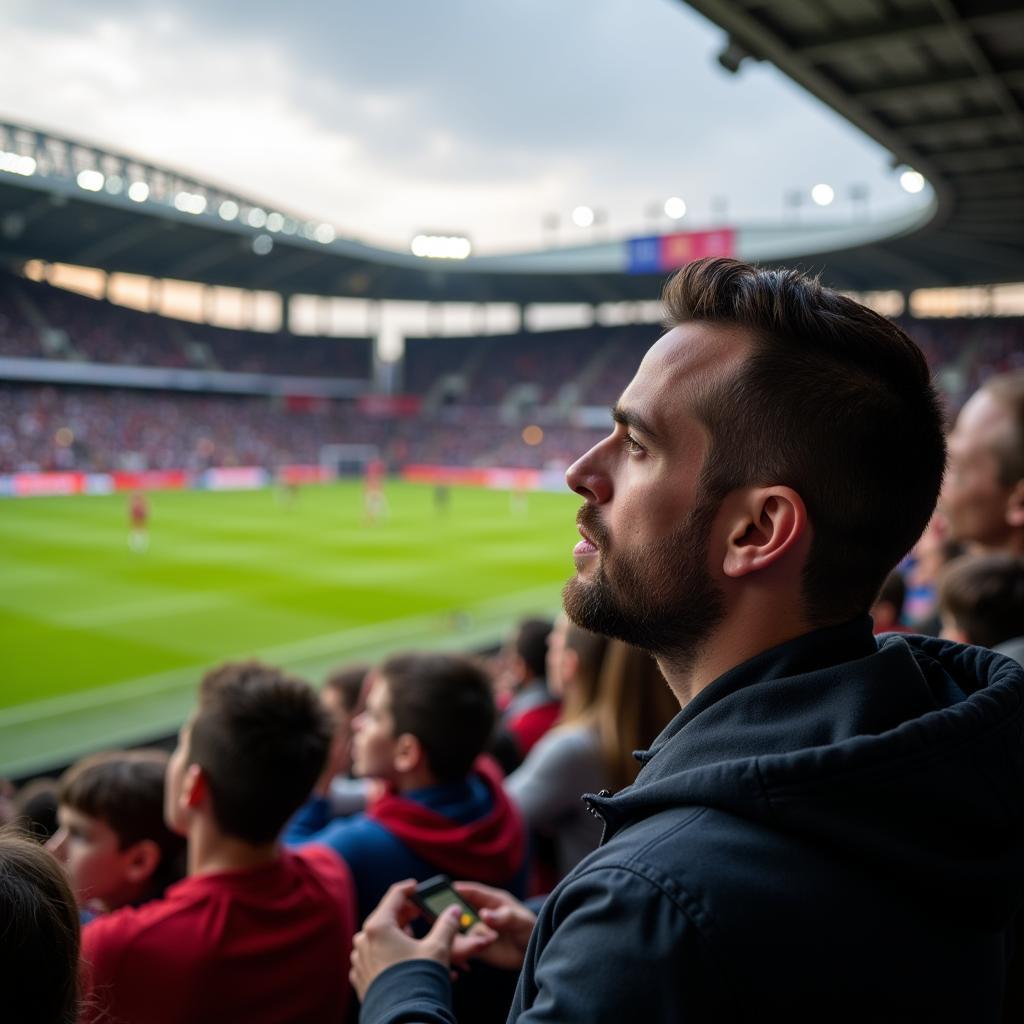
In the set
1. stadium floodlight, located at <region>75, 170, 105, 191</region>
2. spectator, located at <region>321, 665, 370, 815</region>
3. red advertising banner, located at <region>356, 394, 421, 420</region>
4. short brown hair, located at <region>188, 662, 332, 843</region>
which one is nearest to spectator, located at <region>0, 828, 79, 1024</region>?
short brown hair, located at <region>188, 662, 332, 843</region>

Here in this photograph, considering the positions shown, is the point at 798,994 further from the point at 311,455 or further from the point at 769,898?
the point at 311,455

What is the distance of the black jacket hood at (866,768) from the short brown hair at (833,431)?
0.57ft

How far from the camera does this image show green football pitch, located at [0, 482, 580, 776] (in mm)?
11883

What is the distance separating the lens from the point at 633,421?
1838mm

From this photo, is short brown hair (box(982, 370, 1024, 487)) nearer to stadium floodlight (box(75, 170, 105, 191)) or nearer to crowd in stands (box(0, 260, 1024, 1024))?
crowd in stands (box(0, 260, 1024, 1024))

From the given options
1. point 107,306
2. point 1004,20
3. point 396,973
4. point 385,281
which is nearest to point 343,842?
point 396,973

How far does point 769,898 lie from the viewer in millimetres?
1232

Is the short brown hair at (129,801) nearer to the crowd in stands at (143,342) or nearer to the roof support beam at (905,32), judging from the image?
the roof support beam at (905,32)

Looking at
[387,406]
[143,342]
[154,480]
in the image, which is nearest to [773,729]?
[154,480]

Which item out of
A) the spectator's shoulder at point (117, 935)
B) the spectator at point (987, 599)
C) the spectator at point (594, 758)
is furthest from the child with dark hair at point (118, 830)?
the spectator at point (987, 599)

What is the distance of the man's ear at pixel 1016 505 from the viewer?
475 centimetres

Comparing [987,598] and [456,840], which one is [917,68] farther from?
[456,840]

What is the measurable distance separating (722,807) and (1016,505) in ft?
13.9

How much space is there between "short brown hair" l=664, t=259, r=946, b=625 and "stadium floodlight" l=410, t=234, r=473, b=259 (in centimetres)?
5908
